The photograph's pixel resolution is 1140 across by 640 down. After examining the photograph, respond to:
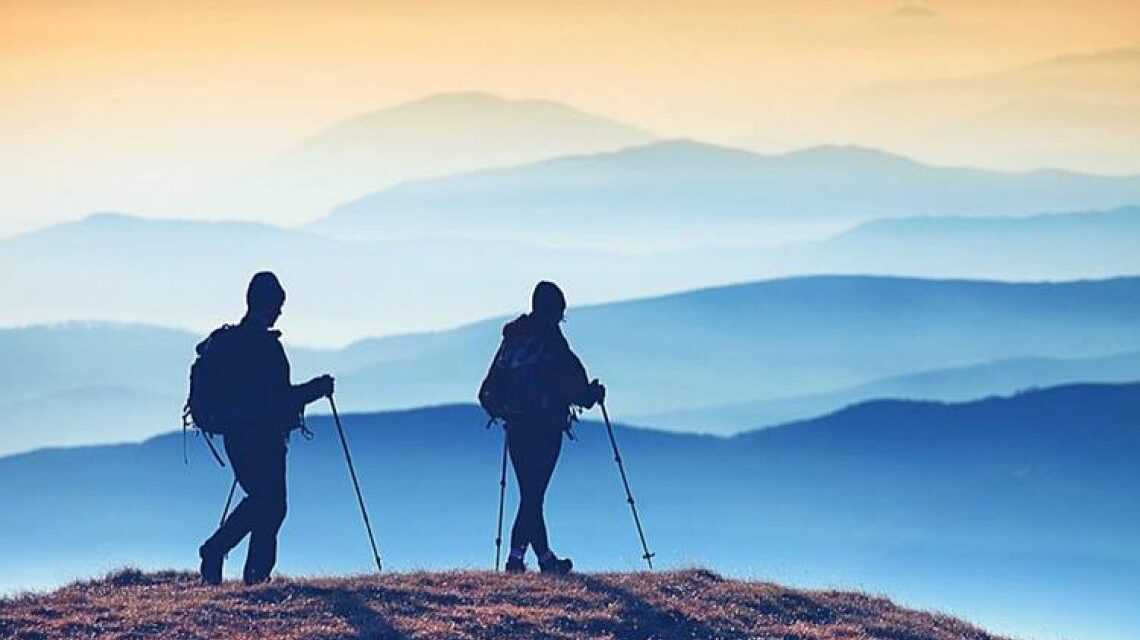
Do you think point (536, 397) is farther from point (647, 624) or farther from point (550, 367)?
point (647, 624)

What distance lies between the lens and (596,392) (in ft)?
112

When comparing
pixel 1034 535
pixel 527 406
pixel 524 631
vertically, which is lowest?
pixel 524 631

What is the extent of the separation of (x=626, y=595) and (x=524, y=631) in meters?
2.14

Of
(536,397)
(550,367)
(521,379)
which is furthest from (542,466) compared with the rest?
(550,367)

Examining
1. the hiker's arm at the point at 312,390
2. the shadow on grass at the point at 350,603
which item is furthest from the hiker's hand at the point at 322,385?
the shadow on grass at the point at 350,603

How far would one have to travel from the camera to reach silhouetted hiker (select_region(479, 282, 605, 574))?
111ft

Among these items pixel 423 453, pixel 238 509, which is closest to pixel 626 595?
pixel 238 509

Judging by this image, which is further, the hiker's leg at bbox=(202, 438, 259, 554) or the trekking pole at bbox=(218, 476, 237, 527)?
the trekking pole at bbox=(218, 476, 237, 527)

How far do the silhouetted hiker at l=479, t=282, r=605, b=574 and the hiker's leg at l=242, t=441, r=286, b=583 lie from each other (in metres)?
2.66

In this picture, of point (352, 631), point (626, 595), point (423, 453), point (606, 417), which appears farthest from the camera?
Result: point (423, 453)

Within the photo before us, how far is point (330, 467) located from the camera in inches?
7293

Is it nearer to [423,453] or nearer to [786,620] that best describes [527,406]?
[786,620]

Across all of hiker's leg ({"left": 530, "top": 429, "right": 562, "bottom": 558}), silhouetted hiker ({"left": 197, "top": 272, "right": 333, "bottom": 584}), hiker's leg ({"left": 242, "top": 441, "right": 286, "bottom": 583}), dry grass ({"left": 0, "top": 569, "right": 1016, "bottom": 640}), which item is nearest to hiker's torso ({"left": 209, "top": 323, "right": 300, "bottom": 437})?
silhouetted hiker ({"left": 197, "top": 272, "right": 333, "bottom": 584})

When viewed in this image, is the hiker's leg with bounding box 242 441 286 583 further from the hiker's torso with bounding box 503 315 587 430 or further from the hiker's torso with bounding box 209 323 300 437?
the hiker's torso with bounding box 503 315 587 430
